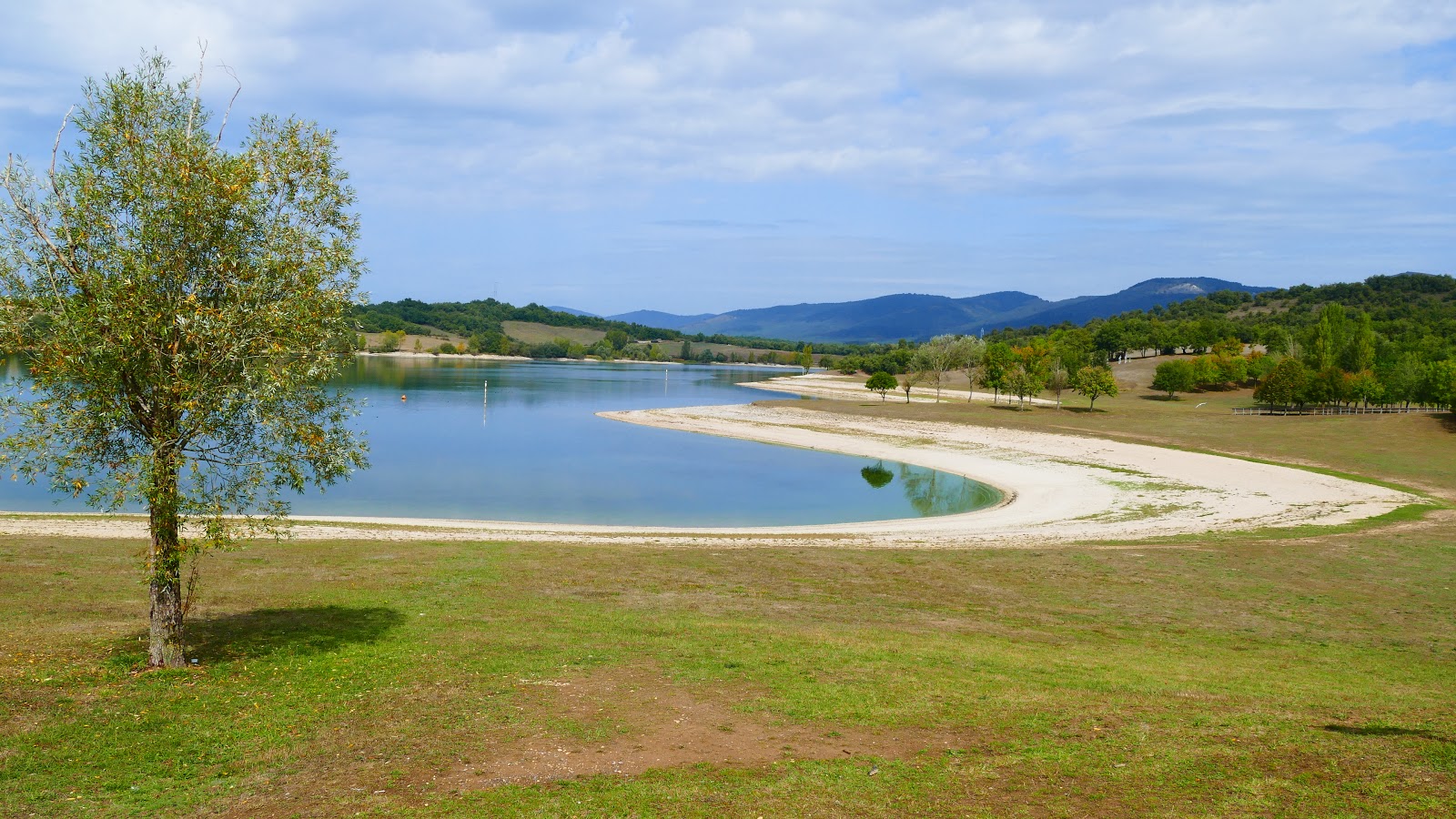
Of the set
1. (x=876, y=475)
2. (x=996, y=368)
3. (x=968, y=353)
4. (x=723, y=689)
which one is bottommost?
(x=876, y=475)

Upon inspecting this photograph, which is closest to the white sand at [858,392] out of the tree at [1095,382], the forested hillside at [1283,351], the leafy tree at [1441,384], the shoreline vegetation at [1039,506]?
the forested hillside at [1283,351]

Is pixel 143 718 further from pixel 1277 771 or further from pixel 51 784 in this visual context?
pixel 1277 771

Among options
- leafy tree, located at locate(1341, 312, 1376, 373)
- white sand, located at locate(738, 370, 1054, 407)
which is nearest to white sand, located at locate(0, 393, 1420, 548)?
white sand, located at locate(738, 370, 1054, 407)

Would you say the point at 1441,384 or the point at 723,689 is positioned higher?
the point at 1441,384

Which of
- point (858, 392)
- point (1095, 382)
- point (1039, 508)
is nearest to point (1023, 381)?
point (1095, 382)

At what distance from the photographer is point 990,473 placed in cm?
5131

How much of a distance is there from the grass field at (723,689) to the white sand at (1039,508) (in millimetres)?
5153

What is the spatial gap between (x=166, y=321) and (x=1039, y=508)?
3381cm

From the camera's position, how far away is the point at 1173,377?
109 m

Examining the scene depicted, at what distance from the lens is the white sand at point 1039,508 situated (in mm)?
27141

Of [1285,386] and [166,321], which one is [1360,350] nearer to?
[1285,386]

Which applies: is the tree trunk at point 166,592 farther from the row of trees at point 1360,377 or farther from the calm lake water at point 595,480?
the row of trees at point 1360,377

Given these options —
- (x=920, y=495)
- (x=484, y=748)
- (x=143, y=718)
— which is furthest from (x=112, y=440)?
(x=920, y=495)

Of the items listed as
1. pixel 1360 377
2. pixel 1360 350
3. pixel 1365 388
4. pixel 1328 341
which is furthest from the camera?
pixel 1328 341
